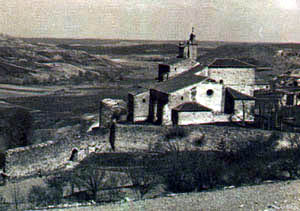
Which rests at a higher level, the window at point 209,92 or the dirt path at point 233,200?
the window at point 209,92

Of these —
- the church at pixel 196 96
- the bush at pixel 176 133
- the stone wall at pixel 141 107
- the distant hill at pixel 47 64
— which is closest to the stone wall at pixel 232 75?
the church at pixel 196 96

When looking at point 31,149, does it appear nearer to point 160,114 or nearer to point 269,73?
point 160,114

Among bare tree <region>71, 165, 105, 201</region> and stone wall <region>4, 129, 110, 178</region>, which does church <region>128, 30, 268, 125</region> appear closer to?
stone wall <region>4, 129, 110, 178</region>

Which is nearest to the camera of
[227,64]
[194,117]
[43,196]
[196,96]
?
[43,196]

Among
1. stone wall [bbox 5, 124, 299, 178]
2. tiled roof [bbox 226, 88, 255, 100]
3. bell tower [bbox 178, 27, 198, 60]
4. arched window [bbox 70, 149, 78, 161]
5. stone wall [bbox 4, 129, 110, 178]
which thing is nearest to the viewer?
stone wall [bbox 4, 129, 110, 178]

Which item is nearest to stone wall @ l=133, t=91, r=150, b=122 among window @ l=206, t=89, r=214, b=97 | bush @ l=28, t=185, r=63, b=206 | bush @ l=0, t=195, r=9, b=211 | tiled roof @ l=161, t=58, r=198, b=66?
tiled roof @ l=161, t=58, r=198, b=66

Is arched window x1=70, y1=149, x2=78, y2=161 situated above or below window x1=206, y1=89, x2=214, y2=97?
below

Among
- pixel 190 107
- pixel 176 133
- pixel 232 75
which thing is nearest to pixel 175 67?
pixel 232 75

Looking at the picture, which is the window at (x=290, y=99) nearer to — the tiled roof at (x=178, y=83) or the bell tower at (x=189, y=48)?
the bell tower at (x=189, y=48)

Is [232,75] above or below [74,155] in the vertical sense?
above

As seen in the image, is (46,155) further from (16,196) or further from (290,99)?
(290,99)
